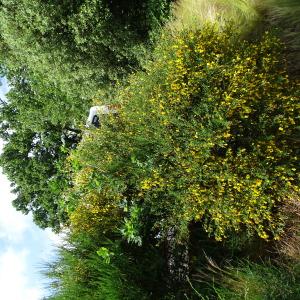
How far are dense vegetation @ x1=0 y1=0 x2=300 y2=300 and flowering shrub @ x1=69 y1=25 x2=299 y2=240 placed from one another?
0.06 feet

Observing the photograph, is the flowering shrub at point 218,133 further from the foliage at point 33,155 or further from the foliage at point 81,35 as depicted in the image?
the foliage at point 33,155

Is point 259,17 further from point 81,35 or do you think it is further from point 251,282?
point 251,282

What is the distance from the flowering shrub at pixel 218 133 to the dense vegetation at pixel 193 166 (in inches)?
0.7

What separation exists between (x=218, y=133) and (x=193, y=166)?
519mm

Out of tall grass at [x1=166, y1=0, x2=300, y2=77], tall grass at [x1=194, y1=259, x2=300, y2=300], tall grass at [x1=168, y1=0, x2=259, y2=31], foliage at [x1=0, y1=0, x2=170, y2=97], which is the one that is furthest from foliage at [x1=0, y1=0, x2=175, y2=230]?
tall grass at [x1=194, y1=259, x2=300, y2=300]

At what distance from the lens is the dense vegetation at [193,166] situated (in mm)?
5230

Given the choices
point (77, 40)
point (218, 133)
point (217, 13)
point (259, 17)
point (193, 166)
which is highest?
point (77, 40)

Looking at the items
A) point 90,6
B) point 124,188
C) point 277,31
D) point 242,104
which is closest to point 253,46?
point 277,31

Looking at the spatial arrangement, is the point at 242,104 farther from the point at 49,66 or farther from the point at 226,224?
the point at 49,66

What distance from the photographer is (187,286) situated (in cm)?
605

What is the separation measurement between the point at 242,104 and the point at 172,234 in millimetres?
2319

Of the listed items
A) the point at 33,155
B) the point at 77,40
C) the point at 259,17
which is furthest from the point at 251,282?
the point at 33,155

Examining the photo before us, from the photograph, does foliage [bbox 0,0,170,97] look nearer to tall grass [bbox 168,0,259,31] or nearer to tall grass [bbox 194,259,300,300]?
tall grass [bbox 168,0,259,31]

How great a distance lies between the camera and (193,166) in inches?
210
